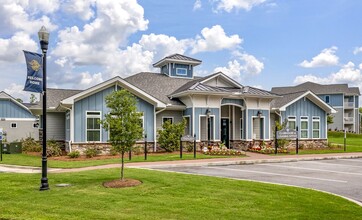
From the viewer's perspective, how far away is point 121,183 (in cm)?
1109

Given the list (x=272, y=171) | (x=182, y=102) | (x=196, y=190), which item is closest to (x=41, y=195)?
(x=196, y=190)

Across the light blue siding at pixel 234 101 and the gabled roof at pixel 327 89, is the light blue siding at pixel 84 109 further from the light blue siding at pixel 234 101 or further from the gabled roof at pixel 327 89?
the gabled roof at pixel 327 89

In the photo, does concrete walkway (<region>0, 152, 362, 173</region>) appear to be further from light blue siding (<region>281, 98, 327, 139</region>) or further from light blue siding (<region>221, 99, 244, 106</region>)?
light blue siding (<region>281, 98, 327, 139</region>)

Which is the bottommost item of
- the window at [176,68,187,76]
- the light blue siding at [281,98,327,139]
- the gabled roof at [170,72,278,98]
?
the light blue siding at [281,98,327,139]

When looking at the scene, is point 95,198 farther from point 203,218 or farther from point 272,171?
point 272,171

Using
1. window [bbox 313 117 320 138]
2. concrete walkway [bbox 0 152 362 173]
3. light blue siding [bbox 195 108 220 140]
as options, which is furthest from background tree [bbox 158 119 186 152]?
window [bbox 313 117 320 138]

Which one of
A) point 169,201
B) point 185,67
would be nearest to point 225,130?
point 185,67

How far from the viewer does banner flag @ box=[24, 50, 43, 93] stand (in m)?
10.8

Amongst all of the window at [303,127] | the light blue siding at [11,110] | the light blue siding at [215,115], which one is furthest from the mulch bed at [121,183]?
the light blue siding at [11,110]

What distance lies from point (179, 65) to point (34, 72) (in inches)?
860

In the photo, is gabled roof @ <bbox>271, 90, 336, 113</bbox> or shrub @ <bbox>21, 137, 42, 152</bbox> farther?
gabled roof @ <bbox>271, 90, 336, 113</bbox>

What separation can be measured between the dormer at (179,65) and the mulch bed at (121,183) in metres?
20.8

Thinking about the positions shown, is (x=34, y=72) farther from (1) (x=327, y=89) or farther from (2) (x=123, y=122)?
(1) (x=327, y=89)

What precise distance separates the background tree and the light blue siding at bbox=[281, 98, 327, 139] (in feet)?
32.3
